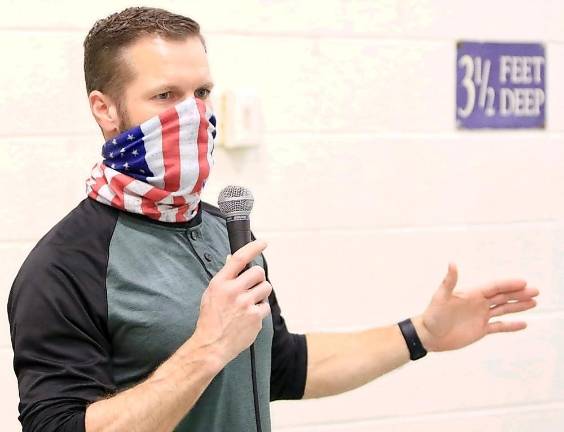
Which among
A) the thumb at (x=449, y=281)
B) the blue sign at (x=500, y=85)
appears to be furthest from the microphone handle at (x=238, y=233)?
the blue sign at (x=500, y=85)

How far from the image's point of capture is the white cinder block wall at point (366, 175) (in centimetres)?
226

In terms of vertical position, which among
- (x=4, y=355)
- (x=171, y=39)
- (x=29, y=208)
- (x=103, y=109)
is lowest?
(x=4, y=355)

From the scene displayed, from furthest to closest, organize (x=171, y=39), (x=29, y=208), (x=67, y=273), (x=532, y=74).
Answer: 1. (x=532, y=74)
2. (x=29, y=208)
3. (x=171, y=39)
4. (x=67, y=273)

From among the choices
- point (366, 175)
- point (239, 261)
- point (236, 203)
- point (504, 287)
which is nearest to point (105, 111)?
point (236, 203)

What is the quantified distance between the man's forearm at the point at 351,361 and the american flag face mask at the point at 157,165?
41cm

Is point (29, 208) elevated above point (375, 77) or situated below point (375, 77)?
below

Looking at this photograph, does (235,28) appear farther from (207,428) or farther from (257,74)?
(207,428)

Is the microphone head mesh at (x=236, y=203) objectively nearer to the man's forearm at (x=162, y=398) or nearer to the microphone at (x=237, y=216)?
the microphone at (x=237, y=216)

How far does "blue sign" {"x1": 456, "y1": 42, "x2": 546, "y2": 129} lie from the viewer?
261cm

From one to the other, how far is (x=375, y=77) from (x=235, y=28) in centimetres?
39

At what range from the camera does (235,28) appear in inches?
93.8

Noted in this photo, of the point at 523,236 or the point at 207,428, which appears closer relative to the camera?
the point at 207,428

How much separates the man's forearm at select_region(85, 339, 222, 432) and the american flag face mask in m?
0.28

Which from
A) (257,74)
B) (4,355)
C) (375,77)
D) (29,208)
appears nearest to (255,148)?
(257,74)
